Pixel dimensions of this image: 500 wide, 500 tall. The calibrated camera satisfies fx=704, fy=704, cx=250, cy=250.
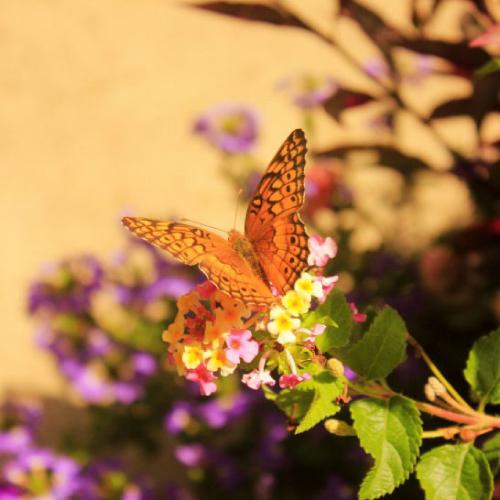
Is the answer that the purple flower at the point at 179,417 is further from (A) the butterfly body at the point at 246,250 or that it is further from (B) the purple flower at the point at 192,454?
(A) the butterfly body at the point at 246,250

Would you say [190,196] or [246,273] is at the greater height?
[246,273]

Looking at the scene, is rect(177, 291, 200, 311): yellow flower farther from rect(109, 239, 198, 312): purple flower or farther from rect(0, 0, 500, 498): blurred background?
rect(109, 239, 198, 312): purple flower

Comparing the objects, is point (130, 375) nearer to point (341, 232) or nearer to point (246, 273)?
point (341, 232)

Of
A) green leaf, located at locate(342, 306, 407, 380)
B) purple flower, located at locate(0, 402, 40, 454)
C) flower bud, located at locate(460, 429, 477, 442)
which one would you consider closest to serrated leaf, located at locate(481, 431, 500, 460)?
flower bud, located at locate(460, 429, 477, 442)

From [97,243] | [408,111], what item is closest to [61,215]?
[97,243]

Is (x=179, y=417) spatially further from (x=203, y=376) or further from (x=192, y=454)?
(x=203, y=376)

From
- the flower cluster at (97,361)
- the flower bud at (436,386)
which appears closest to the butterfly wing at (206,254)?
the flower bud at (436,386)
